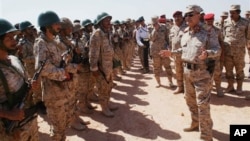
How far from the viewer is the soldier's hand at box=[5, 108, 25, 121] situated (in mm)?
3150

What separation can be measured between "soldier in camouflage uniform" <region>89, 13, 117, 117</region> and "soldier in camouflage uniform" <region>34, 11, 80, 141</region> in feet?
5.61

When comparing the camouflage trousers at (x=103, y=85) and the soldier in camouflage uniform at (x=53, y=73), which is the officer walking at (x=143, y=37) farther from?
the soldier in camouflage uniform at (x=53, y=73)

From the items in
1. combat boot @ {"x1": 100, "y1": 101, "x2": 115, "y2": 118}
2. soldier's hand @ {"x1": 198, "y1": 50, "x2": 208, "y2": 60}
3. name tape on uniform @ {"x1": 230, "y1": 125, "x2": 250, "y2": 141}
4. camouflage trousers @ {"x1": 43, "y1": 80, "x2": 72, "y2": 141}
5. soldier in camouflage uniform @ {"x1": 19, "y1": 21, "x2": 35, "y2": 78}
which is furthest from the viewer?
soldier in camouflage uniform @ {"x1": 19, "y1": 21, "x2": 35, "y2": 78}

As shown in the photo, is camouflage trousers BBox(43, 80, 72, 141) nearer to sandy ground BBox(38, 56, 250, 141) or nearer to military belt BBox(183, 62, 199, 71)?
sandy ground BBox(38, 56, 250, 141)

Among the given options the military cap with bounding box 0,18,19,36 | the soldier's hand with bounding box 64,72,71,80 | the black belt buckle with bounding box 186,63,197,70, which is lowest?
the black belt buckle with bounding box 186,63,197,70

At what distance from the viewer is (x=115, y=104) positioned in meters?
8.42

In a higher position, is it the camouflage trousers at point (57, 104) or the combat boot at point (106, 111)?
the camouflage trousers at point (57, 104)

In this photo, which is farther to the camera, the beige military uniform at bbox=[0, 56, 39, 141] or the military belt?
the military belt

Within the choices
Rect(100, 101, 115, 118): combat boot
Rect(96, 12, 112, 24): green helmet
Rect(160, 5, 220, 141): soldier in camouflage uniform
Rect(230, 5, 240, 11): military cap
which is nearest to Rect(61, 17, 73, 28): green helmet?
Rect(96, 12, 112, 24): green helmet

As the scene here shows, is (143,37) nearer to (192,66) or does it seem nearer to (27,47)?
(27,47)

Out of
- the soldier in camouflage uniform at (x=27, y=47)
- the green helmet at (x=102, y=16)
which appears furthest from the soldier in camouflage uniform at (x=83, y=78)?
the soldier in camouflage uniform at (x=27, y=47)

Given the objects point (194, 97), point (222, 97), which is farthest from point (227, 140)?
point (222, 97)

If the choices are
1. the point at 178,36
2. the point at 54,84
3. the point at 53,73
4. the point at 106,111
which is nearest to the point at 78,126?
the point at 106,111

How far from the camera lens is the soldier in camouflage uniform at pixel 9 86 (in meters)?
3.22
